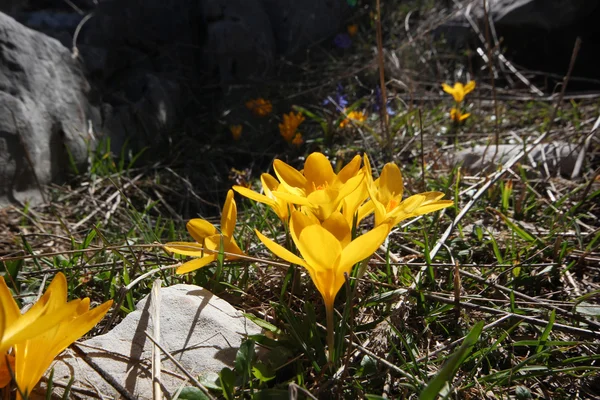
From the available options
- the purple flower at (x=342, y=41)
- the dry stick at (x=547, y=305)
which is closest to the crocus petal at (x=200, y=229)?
the dry stick at (x=547, y=305)

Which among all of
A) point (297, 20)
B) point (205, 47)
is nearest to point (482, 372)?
point (205, 47)

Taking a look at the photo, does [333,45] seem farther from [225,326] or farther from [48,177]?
[225,326]

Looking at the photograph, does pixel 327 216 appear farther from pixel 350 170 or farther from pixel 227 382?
pixel 227 382

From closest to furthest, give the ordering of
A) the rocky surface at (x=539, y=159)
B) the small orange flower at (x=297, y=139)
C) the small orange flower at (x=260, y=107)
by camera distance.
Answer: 1. the rocky surface at (x=539, y=159)
2. the small orange flower at (x=297, y=139)
3. the small orange flower at (x=260, y=107)

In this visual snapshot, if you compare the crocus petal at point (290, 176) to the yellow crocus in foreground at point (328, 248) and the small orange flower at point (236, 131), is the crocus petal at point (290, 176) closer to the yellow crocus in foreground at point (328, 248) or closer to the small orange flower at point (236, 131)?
the yellow crocus in foreground at point (328, 248)

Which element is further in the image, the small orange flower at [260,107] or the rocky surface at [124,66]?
the small orange flower at [260,107]

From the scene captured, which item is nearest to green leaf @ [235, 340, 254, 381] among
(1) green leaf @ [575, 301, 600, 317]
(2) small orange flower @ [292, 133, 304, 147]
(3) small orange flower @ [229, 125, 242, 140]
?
(1) green leaf @ [575, 301, 600, 317]

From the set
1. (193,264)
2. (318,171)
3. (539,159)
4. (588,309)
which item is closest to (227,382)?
(193,264)
